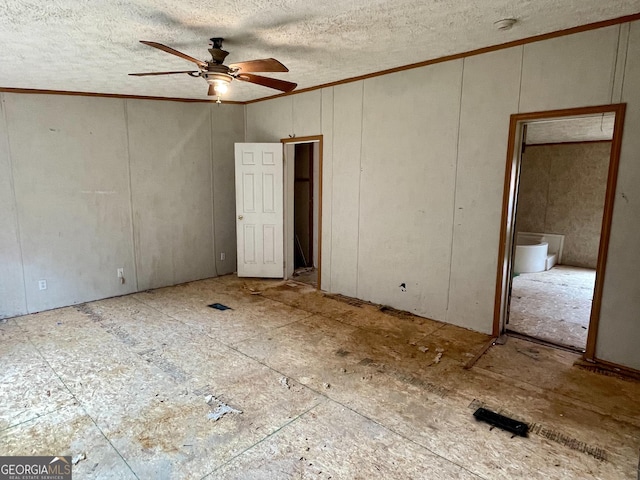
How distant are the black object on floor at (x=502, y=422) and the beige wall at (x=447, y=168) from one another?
1.36 m

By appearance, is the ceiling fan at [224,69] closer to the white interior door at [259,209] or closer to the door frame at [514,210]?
the door frame at [514,210]

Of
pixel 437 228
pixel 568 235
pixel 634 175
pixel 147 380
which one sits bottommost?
pixel 147 380

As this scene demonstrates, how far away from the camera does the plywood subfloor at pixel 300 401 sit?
78.5 inches

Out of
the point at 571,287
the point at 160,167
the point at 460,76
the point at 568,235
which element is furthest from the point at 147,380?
the point at 568,235

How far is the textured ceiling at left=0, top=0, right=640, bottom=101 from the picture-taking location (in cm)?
238

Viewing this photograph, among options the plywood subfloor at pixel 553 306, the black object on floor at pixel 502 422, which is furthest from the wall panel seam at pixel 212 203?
the black object on floor at pixel 502 422

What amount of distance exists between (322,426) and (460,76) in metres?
3.34

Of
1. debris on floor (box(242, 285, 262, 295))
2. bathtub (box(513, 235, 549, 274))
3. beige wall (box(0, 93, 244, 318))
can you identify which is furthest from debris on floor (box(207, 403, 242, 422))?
bathtub (box(513, 235, 549, 274))

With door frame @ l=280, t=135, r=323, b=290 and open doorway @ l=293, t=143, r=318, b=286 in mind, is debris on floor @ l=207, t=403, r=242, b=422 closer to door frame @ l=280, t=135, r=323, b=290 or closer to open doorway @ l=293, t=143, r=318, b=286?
door frame @ l=280, t=135, r=323, b=290

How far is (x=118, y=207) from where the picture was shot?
480 centimetres

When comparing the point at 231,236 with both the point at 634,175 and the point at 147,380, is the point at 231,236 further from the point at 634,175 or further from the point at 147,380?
the point at 634,175

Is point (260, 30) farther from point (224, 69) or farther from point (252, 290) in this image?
point (252, 290)

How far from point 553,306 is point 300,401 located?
11.9 feet

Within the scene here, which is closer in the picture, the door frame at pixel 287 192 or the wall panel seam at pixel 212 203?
the door frame at pixel 287 192
